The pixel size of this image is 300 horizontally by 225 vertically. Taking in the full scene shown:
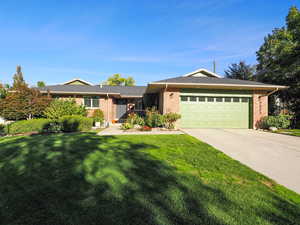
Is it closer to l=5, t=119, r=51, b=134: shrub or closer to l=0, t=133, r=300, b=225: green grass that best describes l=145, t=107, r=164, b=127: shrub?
l=0, t=133, r=300, b=225: green grass

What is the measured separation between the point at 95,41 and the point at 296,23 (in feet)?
67.8

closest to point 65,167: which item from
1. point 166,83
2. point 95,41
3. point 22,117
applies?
point 166,83

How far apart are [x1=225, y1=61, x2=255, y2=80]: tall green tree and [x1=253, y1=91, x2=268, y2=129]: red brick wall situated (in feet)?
38.0

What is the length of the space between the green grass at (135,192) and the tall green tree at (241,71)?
72.2 feet

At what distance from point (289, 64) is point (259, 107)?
7.88m

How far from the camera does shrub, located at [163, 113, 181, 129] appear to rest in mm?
10023

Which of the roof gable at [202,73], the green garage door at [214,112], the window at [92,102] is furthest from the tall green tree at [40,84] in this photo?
the green garage door at [214,112]

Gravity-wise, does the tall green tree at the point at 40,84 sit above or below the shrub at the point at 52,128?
above

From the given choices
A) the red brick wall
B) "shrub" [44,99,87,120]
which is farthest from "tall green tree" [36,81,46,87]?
the red brick wall

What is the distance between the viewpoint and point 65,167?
325cm

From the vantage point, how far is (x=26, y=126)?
8.98 meters

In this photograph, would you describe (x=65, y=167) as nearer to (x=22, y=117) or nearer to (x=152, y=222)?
(x=152, y=222)

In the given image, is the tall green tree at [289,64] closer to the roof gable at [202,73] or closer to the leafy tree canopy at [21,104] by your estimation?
the roof gable at [202,73]

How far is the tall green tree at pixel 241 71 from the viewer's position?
20922mm
